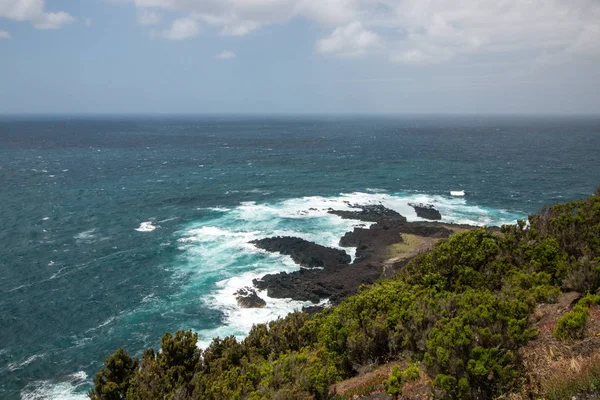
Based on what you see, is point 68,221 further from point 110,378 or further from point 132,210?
point 110,378

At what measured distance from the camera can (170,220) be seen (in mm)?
68938

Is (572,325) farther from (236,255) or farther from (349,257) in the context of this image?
(236,255)

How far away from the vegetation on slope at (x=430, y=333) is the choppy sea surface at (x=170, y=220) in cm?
1390

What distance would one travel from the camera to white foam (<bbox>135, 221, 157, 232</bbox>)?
6394 cm

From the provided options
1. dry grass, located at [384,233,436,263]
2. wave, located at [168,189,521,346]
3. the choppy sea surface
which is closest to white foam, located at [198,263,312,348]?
wave, located at [168,189,521,346]

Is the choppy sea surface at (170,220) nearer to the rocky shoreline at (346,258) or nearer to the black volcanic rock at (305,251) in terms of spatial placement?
the black volcanic rock at (305,251)

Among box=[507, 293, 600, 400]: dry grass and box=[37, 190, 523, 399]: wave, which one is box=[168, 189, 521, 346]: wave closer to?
box=[37, 190, 523, 399]: wave

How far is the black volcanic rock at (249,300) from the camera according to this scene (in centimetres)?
4256

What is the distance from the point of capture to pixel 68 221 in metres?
67.2

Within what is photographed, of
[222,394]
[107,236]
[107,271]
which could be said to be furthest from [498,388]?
[107,236]

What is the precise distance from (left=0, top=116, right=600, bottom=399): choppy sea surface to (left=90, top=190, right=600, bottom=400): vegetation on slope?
547 inches

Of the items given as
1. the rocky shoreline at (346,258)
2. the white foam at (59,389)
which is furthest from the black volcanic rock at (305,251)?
the white foam at (59,389)

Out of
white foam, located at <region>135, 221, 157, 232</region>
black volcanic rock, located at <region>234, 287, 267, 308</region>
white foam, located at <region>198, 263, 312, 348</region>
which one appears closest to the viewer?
white foam, located at <region>198, 263, 312, 348</region>

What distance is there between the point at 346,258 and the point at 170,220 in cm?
3167
